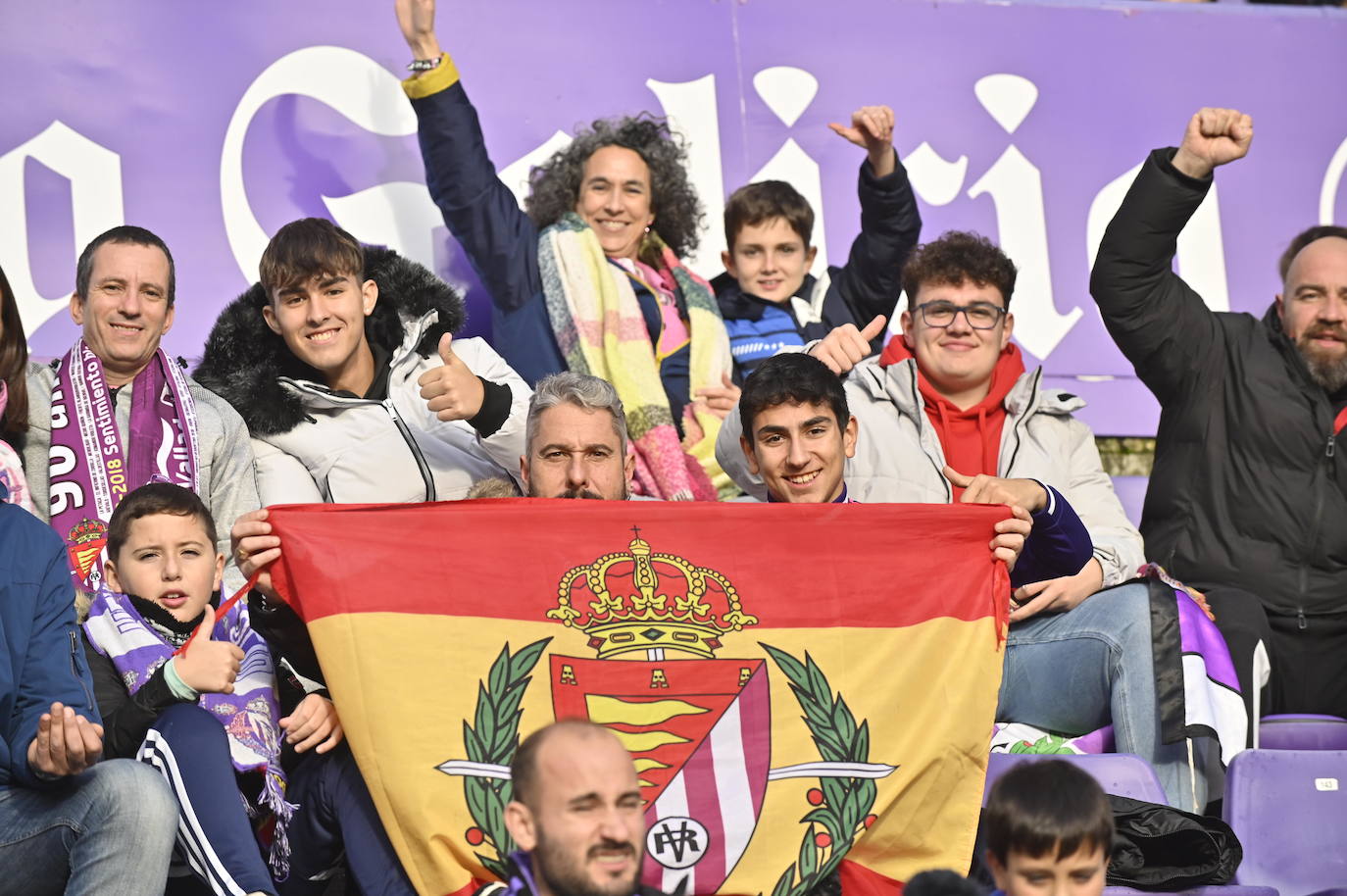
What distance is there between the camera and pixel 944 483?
5680 mm

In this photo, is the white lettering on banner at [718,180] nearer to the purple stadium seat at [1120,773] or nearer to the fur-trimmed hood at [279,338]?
the fur-trimmed hood at [279,338]

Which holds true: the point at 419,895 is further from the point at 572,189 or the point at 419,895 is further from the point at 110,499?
the point at 572,189

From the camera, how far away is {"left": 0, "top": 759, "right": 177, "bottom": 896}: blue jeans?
12.9 feet

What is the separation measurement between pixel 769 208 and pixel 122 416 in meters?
2.53

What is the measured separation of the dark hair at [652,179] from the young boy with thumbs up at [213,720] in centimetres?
246

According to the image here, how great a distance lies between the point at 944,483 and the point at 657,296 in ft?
4.83

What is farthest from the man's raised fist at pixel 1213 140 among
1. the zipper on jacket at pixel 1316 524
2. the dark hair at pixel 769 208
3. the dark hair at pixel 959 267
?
the dark hair at pixel 769 208

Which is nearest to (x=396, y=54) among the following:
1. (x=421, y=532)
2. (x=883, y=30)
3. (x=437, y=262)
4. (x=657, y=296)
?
(x=437, y=262)

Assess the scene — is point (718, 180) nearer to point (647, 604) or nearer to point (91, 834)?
point (647, 604)

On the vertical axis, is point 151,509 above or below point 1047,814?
above

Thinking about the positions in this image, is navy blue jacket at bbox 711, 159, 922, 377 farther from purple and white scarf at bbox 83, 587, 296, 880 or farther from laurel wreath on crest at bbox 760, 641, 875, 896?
purple and white scarf at bbox 83, 587, 296, 880

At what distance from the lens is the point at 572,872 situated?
3320 mm

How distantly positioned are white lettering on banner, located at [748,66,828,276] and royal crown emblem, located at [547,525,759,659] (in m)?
3.41

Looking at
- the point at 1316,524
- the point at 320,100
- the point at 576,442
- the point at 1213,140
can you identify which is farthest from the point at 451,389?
the point at 1316,524
